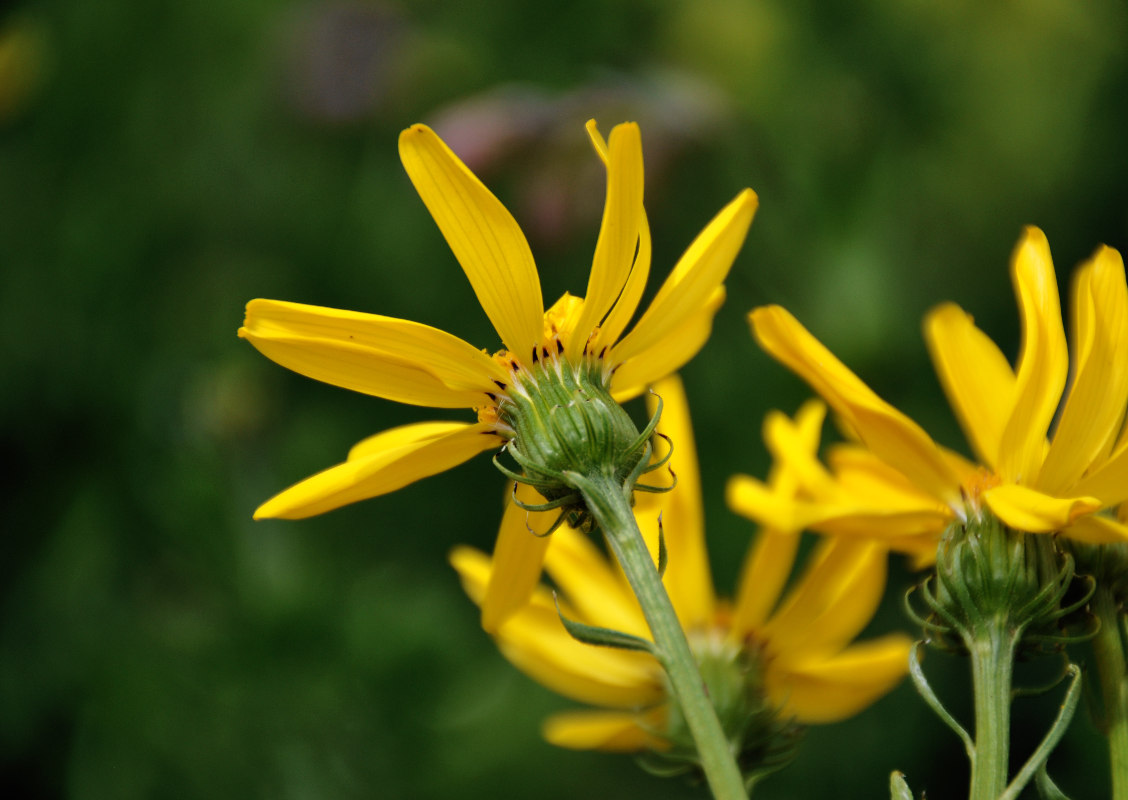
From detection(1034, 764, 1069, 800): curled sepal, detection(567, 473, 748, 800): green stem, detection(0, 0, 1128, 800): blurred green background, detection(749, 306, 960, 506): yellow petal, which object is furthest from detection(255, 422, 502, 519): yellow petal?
detection(0, 0, 1128, 800): blurred green background

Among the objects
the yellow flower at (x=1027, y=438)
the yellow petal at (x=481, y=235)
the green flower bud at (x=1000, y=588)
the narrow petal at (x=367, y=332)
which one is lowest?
the green flower bud at (x=1000, y=588)

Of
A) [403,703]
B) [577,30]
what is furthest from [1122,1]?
[403,703]

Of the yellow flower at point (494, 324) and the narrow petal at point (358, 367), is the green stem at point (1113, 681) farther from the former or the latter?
the narrow petal at point (358, 367)

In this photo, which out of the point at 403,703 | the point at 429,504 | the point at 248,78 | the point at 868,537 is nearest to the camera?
the point at 868,537

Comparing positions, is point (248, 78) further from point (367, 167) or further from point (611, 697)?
point (611, 697)

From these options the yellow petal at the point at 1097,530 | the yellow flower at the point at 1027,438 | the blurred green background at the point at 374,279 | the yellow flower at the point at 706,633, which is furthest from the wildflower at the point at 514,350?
the blurred green background at the point at 374,279

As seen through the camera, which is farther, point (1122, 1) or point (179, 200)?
point (179, 200)

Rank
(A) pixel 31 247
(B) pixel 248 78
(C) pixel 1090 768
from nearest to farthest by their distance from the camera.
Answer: (C) pixel 1090 768
(A) pixel 31 247
(B) pixel 248 78
